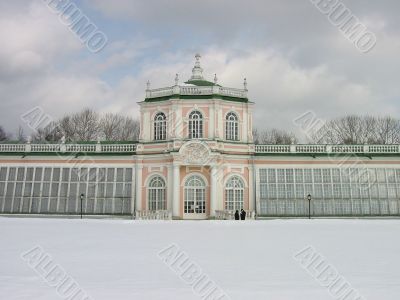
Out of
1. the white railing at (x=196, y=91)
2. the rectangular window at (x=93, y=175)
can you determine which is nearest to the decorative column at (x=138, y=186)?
the rectangular window at (x=93, y=175)

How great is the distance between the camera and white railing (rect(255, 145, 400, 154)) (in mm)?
34000

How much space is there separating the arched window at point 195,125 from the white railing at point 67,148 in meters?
4.60

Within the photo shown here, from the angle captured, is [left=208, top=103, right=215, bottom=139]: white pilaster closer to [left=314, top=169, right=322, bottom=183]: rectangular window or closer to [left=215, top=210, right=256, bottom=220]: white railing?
[left=215, top=210, right=256, bottom=220]: white railing

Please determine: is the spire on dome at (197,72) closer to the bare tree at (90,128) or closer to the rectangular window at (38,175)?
the rectangular window at (38,175)

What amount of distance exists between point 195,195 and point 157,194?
2872mm

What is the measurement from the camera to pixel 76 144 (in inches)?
1369

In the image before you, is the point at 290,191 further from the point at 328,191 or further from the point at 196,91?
the point at 196,91

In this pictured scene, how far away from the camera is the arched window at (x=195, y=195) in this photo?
105ft

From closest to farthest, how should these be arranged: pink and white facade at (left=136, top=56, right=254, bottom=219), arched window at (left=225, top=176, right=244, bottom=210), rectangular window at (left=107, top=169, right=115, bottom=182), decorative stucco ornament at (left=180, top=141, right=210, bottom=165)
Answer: decorative stucco ornament at (left=180, top=141, right=210, bottom=165), pink and white facade at (left=136, top=56, right=254, bottom=219), arched window at (left=225, top=176, right=244, bottom=210), rectangular window at (left=107, top=169, right=115, bottom=182)
